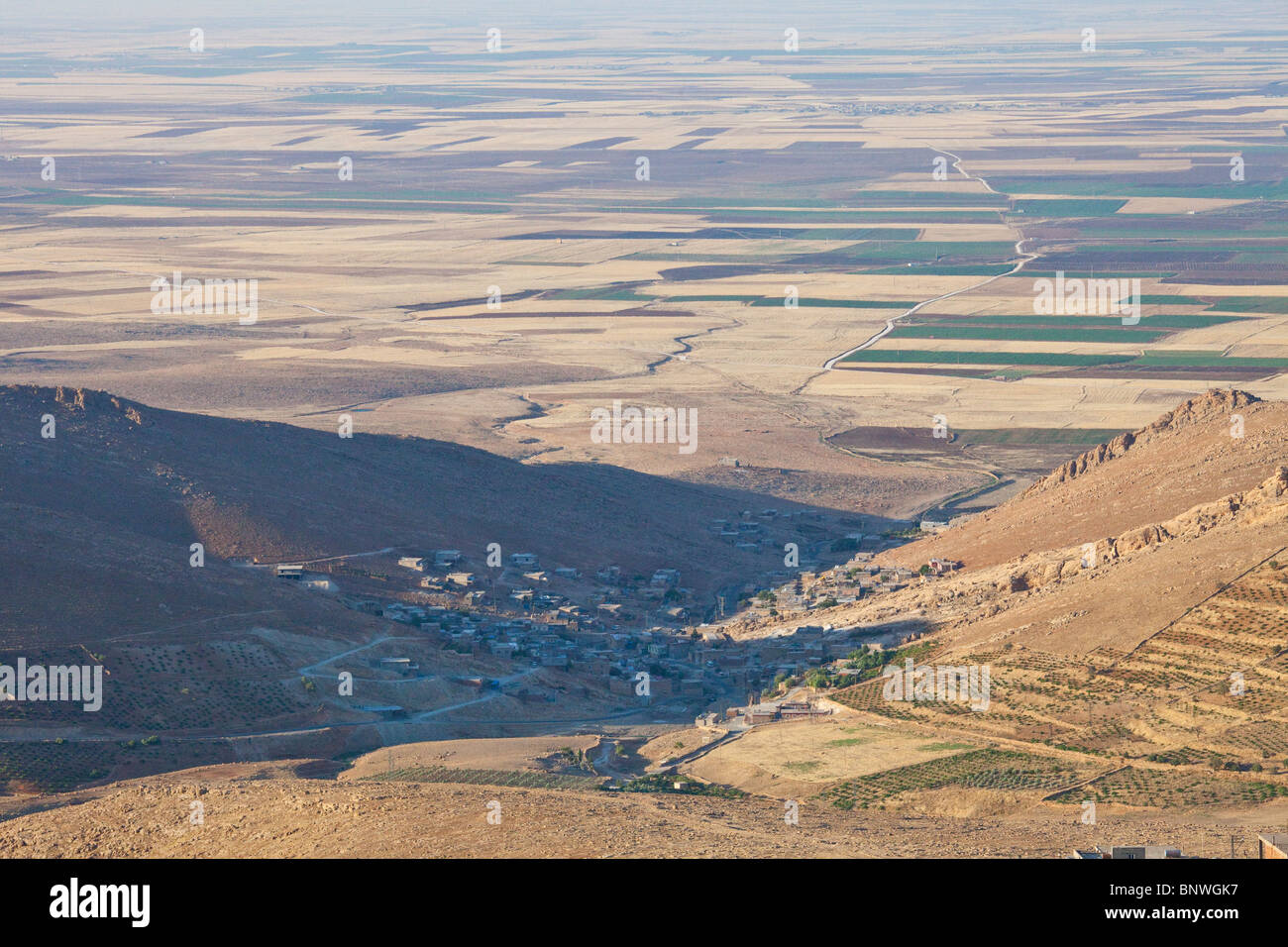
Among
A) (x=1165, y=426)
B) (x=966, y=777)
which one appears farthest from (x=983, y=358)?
(x=966, y=777)

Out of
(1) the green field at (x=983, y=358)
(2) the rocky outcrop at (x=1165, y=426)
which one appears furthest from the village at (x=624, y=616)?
(1) the green field at (x=983, y=358)

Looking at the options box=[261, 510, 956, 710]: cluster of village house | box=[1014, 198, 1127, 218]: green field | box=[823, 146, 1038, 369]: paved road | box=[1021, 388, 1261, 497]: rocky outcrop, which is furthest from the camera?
box=[1014, 198, 1127, 218]: green field

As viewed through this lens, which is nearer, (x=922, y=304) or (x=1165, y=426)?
(x=1165, y=426)

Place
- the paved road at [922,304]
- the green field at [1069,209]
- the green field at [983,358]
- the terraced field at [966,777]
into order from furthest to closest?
the green field at [1069,209] < the paved road at [922,304] < the green field at [983,358] < the terraced field at [966,777]

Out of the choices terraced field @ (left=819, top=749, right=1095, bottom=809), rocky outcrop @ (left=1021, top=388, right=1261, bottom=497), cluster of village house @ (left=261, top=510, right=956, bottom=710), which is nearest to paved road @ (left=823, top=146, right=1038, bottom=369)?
rocky outcrop @ (left=1021, top=388, right=1261, bottom=497)

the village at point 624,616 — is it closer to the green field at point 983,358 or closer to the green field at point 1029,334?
the green field at point 983,358

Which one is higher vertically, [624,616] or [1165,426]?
[1165,426]

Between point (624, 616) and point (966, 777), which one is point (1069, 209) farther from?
point (966, 777)

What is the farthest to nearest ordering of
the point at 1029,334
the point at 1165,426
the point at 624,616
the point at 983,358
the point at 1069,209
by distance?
the point at 1069,209 < the point at 1029,334 < the point at 983,358 < the point at 1165,426 < the point at 624,616

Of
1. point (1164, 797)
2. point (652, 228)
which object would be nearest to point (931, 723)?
point (1164, 797)

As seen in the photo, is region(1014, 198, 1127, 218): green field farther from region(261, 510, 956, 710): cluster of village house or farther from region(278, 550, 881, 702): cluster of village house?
region(278, 550, 881, 702): cluster of village house
